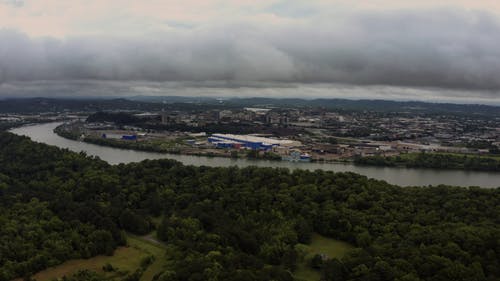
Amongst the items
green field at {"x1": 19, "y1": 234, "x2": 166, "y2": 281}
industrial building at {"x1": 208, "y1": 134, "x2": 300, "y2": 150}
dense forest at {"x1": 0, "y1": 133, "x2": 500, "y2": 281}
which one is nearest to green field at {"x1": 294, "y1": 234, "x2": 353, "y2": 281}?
dense forest at {"x1": 0, "y1": 133, "x2": 500, "y2": 281}

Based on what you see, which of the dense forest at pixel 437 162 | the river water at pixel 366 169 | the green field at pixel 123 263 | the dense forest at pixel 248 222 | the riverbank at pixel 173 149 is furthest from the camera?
the riverbank at pixel 173 149

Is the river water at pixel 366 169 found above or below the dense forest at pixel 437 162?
below

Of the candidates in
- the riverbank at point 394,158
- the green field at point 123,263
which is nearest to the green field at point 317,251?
the green field at point 123,263

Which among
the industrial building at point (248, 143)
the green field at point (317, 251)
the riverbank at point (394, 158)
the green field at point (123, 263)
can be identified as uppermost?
the industrial building at point (248, 143)

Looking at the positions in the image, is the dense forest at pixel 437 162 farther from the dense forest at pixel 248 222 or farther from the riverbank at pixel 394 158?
the dense forest at pixel 248 222

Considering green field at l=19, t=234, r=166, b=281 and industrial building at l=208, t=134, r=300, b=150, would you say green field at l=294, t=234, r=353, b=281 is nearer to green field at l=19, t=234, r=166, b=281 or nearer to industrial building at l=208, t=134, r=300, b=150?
green field at l=19, t=234, r=166, b=281

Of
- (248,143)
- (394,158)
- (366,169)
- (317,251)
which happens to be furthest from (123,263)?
(248,143)

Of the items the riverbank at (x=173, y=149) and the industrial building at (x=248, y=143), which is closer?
the riverbank at (x=173, y=149)

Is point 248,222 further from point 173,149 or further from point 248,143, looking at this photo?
point 248,143

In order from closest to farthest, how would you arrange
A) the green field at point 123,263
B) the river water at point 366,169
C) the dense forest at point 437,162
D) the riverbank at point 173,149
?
1. the green field at point 123,263
2. the river water at point 366,169
3. the dense forest at point 437,162
4. the riverbank at point 173,149
